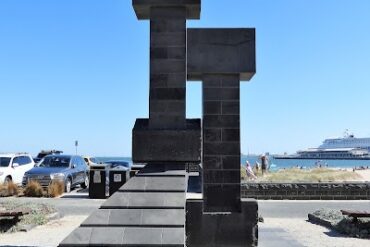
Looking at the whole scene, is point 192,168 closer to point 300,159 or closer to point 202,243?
point 202,243

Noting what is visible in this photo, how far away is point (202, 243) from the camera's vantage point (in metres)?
8.51

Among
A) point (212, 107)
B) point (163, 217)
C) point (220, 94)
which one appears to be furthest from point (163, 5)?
point (163, 217)

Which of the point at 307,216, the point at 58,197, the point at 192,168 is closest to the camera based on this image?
the point at 307,216

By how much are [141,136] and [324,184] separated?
13.0m

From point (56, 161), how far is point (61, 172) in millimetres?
1479

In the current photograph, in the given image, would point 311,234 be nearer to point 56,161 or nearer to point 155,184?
point 155,184

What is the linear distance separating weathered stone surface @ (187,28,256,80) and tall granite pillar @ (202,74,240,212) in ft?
0.57

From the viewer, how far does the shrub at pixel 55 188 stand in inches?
760

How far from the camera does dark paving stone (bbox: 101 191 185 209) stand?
665 centimetres

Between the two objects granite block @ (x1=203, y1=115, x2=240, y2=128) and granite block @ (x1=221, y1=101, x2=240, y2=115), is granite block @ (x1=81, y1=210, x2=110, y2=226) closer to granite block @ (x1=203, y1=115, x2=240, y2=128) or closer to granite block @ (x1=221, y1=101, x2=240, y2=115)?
granite block @ (x1=203, y1=115, x2=240, y2=128)

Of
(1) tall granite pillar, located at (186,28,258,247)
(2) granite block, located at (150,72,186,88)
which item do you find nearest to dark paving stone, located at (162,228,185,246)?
(1) tall granite pillar, located at (186,28,258,247)

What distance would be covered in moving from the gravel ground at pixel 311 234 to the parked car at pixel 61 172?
1017cm

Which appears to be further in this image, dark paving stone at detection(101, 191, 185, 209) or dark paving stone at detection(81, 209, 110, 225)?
dark paving stone at detection(101, 191, 185, 209)

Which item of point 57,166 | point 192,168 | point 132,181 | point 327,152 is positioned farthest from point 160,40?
point 327,152
